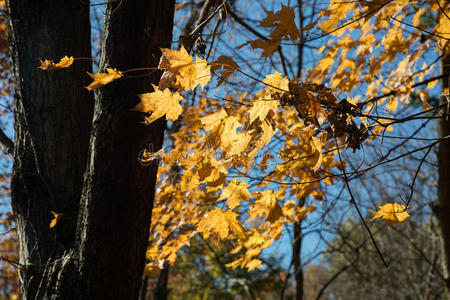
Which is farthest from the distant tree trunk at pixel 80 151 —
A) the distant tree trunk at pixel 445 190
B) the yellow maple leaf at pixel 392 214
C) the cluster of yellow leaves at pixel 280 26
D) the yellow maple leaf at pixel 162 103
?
the distant tree trunk at pixel 445 190

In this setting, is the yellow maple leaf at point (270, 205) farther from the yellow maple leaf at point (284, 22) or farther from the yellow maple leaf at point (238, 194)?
the yellow maple leaf at point (284, 22)

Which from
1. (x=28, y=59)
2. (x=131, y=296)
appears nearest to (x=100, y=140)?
(x=131, y=296)

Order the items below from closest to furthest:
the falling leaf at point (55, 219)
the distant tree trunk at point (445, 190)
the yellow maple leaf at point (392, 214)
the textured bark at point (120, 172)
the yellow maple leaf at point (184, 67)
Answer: the yellow maple leaf at point (184, 67), the textured bark at point (120, 172), the yellow maple leaf at point (392, 214), the falling leaf at point (55, 219), the distant tree trunk at point (445, 190)

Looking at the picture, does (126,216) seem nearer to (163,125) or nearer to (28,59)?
(163,125)

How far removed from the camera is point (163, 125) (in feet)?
5.24

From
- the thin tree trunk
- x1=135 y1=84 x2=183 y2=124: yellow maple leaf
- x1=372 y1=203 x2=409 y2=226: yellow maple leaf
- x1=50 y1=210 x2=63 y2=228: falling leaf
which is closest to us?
x1=135 y1=84 x2=183 y2=124: yellow maple leaf

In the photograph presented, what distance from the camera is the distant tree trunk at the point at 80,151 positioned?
1.40m

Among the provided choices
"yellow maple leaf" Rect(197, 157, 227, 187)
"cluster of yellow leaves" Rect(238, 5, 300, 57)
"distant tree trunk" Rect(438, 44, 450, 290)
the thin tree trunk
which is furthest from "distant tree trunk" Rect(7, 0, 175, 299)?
the thin tree trunk

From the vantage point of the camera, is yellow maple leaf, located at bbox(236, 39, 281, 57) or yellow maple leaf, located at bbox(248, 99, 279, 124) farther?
yellow maple leaf, located at bbox(236, 39, 281, 57)

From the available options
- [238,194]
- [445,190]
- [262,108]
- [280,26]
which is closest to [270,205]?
[238,194]

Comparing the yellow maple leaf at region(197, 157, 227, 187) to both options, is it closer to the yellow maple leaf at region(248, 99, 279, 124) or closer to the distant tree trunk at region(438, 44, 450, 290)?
the yellow maple leaf at region(248, 99, 279, 124)

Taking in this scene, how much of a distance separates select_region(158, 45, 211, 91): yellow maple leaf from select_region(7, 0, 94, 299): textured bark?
3.13 feet

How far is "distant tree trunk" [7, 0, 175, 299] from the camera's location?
1403 mm

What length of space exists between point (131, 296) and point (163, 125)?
0.76 m
